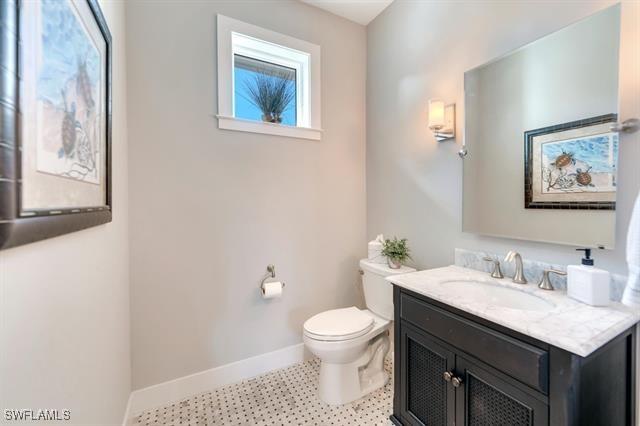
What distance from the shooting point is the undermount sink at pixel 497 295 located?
1.22 metres

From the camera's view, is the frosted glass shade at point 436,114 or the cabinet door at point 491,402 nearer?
the cabinet door at point 491,402

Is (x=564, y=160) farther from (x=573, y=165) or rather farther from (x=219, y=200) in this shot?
(x=219, y=200)

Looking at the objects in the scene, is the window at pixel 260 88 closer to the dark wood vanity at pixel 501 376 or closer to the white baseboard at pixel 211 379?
the dark wood vanity at pixel 501 376

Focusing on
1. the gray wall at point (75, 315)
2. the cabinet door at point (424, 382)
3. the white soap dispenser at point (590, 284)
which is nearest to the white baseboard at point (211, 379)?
the gray wall at point (75, 315)

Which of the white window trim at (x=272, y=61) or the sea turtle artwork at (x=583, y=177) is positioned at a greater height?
the white window trim at (x=272, y=61)

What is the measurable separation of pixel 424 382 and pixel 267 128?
5.96ft

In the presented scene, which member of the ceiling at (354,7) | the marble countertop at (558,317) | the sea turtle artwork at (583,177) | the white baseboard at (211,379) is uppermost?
the ceiling at (354,7)

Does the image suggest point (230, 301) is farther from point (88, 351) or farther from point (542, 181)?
point (542, 181)

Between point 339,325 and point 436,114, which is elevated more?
point 436,114

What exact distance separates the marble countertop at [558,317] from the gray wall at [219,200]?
108 centimetres

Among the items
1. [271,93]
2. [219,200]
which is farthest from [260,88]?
[219,200]

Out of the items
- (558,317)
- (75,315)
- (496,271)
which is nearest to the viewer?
(75,315)

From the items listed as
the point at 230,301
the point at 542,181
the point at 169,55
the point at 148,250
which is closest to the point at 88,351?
the point at 148,250

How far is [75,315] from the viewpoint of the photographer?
805 mm
